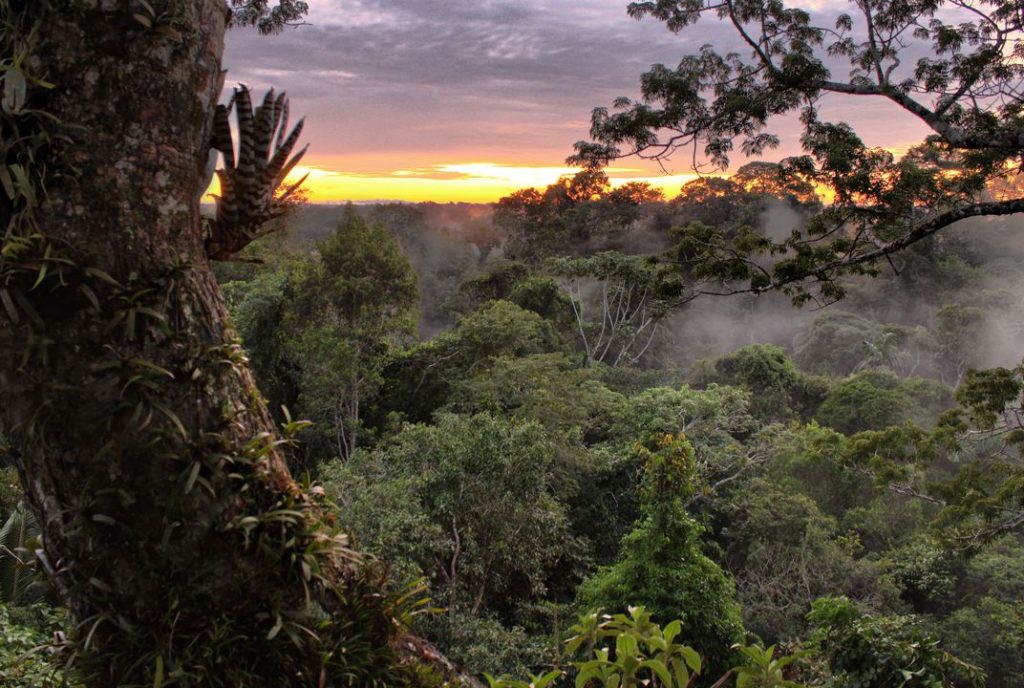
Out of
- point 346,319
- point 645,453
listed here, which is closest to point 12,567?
point 645,453

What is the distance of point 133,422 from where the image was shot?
77 cm

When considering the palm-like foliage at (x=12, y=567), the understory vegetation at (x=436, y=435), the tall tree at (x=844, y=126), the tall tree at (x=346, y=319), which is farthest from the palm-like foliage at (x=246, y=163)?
the tall tree at (x=346, y=319)

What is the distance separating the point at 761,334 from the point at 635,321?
6.63 meters

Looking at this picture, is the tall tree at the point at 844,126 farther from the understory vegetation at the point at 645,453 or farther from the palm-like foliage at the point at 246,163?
the palm-like foliage at the point at 246,163

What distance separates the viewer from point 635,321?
20.7m

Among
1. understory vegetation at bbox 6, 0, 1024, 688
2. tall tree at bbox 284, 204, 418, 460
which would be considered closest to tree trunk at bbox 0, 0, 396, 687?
understory vegetation at bbox 6, 0, 1024, 688

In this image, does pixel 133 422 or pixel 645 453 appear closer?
pixel 133 422

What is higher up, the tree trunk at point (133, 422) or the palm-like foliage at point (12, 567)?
the tree trunk at point (133, 422)

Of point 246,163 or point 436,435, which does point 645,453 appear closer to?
Answer: point 436,435

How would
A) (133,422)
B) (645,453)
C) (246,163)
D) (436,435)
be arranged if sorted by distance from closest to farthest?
(133,422)
(246,163)
(436,435)
(645,453)

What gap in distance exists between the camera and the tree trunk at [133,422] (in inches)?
30.6

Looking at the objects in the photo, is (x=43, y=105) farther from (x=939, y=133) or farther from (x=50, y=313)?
(x=939, y=133)

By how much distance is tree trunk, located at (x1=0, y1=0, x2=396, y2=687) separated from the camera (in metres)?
0.78

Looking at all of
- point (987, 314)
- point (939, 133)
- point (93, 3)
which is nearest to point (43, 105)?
point (93, 3)
